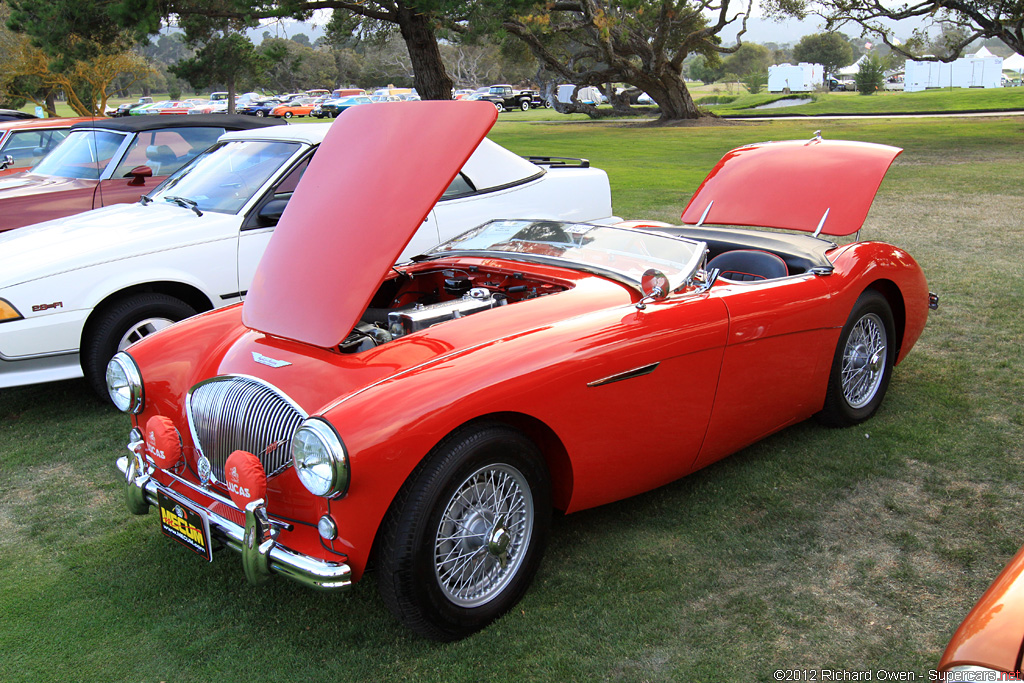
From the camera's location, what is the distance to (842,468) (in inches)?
157

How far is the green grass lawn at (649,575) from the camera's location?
271cm

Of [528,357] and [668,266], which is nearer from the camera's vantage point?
[528,357]

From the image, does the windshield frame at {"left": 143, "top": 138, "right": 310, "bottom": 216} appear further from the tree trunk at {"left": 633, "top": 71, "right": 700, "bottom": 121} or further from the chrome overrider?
the tree trunk at {"left": 633, "top": 71, "right": 700, "bottom": 121}

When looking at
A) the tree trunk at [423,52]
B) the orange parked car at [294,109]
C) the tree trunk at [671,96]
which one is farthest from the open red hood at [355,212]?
the orange parked car at [294,109]

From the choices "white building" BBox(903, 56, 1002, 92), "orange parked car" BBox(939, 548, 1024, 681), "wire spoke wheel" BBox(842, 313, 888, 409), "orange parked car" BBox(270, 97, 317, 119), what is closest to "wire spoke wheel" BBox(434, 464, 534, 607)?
"orange parked car" BBox(939, 548, 1024, 681)

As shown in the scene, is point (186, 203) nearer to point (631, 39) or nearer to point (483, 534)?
point (483, 534)

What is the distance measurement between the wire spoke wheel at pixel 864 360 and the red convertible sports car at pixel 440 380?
2.0 inches

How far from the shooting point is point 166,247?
17.0 feet

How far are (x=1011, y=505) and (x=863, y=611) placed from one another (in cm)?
120

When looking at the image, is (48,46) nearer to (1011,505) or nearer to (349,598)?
(349,598)

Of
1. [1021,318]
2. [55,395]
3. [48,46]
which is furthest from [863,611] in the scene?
[48,46]

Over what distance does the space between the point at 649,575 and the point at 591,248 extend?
157 cm

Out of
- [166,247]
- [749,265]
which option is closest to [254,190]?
[166,247]

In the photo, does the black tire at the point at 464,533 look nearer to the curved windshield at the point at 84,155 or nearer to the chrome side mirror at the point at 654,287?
the chrome side mirror at the point at 654,287
